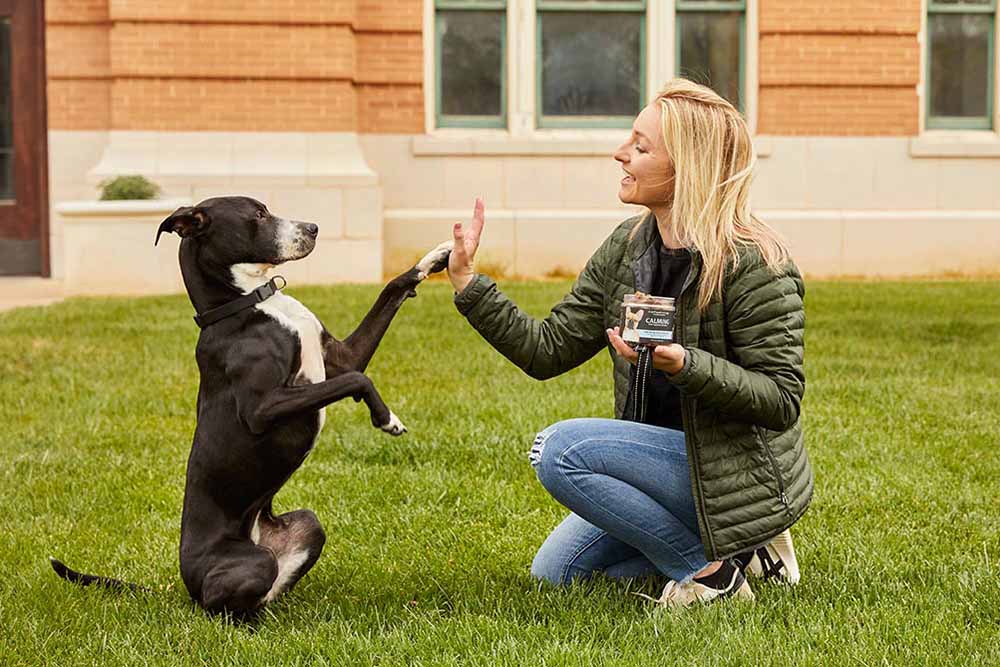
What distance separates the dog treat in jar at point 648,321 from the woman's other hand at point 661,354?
20mm

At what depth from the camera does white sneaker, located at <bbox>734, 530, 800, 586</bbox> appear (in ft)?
13.6

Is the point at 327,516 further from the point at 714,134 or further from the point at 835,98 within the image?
the point at 835,98

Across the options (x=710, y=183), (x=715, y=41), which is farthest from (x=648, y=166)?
(x=715, y=41)

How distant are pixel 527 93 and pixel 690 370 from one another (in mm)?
10610

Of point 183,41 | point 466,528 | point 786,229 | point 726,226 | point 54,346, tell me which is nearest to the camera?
point 726,226

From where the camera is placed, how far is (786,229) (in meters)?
13.8

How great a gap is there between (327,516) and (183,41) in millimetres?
8740

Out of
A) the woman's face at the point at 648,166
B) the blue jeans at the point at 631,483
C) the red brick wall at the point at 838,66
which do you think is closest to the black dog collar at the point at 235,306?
the blue jeans at the point at 631,483

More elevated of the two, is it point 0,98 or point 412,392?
point 0,98

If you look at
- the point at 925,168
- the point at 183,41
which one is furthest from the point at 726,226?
the point at 925,168

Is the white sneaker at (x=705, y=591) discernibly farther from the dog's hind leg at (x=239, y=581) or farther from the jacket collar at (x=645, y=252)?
the dog's hind leg at (x=239, y=581)

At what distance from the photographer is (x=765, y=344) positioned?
152 inches

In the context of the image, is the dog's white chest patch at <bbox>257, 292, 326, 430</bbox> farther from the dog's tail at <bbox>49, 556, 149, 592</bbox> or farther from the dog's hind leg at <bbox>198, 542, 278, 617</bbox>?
the dog's tail at <bbox>49, 556, 149, 592</bbox>

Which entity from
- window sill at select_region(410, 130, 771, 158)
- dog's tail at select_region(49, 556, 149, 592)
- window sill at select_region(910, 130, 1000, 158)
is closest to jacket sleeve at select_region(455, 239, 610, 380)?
dog's tail at select_region(49, 556, 149, 592)
